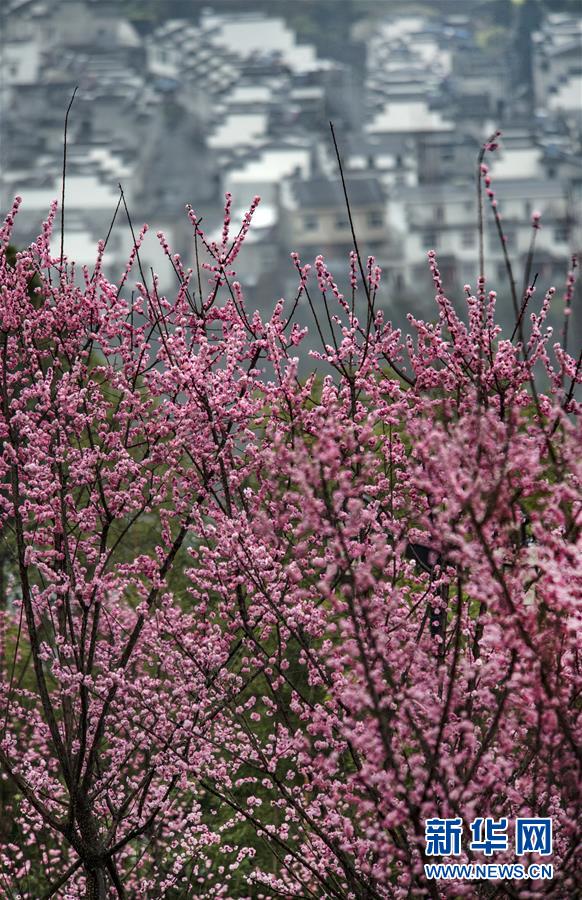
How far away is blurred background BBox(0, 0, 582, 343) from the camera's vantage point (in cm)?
10762

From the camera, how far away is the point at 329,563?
461 cm

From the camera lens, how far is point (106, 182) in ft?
409

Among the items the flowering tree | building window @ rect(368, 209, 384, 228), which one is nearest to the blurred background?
building window @ rect(368, 209, 384, 228)

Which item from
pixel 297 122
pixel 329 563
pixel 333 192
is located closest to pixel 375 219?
pixel 333 192

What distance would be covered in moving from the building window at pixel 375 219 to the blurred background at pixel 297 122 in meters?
0.17

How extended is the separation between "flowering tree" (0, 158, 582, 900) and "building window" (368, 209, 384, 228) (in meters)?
103

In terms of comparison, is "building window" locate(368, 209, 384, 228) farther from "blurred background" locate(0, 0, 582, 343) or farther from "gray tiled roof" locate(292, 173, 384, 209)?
"gray tiled roof" locate(292, 173, 384, 209)

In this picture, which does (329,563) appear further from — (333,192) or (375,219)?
(333,192)

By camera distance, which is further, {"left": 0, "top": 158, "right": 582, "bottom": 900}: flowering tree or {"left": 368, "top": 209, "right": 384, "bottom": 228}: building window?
{"left": 368, "top": 209, "right": 384, "bottom": 228}: building window

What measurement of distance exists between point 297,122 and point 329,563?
129736 millimetres

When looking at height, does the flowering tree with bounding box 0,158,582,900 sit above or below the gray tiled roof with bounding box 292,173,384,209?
below

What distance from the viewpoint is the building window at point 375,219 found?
108 m

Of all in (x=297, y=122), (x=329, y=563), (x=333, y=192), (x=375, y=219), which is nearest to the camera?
(x=329, y=563)

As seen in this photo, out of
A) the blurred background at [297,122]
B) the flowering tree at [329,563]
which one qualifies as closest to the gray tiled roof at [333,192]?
the blurred background at [297,122]
